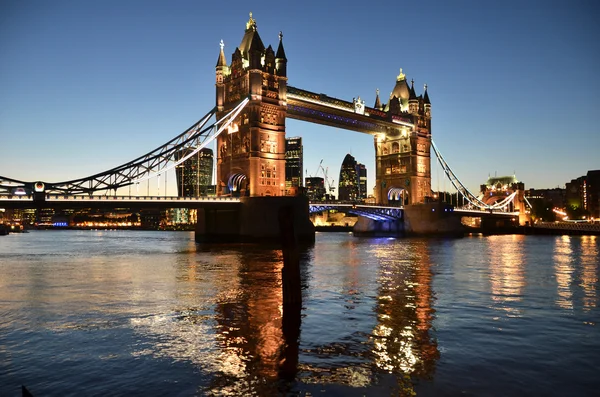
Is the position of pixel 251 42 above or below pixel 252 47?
above

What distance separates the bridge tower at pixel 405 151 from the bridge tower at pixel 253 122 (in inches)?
1435

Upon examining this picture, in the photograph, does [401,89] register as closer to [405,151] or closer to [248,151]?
[405,151]

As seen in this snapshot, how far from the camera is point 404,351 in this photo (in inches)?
514

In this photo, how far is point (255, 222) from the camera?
63.0 metres

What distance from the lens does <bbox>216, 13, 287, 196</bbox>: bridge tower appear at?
7156 centimetres

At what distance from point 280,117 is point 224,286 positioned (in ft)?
168

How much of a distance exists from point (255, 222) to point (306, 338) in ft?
160

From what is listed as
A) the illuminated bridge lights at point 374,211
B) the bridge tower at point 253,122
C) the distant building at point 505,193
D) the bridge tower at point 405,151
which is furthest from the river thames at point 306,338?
the distant building at point 505,193

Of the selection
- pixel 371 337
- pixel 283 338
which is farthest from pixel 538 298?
pixel 283 338

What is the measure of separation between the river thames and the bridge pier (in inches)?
1336

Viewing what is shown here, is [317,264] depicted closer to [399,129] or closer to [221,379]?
[221,379]

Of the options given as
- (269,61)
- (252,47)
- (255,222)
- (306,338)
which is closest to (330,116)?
(269,61)

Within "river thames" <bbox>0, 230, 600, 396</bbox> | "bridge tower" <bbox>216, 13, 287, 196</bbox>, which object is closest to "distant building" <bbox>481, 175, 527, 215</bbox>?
"bridge tower" <bbox>216, 13, 287, 196</bbox>

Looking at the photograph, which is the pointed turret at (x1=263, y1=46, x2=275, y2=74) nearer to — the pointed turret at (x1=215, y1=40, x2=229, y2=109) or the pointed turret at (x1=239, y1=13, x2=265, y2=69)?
the pointed turret at (x1=239, y1=13, x2=265, y2=69)
